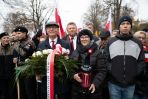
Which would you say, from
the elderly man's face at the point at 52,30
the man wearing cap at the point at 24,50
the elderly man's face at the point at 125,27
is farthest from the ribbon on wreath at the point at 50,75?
the man wearing cap at the point at 24,50

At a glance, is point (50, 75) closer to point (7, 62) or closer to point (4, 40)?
point (7, 62)

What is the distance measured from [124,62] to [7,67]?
3173mm

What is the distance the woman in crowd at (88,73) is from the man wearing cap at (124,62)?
23cm

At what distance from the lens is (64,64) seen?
4918 mm

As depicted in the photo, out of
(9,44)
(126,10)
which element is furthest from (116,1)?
(9,44)

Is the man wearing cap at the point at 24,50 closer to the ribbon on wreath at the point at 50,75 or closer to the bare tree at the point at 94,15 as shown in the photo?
the ribbon on wreath at the point at 50,75

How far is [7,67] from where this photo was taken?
7109 mm

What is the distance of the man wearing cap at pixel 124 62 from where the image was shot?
5.24 m

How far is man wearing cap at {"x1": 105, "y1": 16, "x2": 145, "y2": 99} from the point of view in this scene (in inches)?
206

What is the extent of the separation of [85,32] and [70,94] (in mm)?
1223

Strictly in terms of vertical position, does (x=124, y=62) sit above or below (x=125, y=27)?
below

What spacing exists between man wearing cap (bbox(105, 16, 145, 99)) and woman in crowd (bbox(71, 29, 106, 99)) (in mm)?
226

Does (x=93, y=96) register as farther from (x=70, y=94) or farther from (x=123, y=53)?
(x=123, y=53)

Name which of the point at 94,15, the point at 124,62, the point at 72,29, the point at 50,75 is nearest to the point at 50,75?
the point at 50,75
